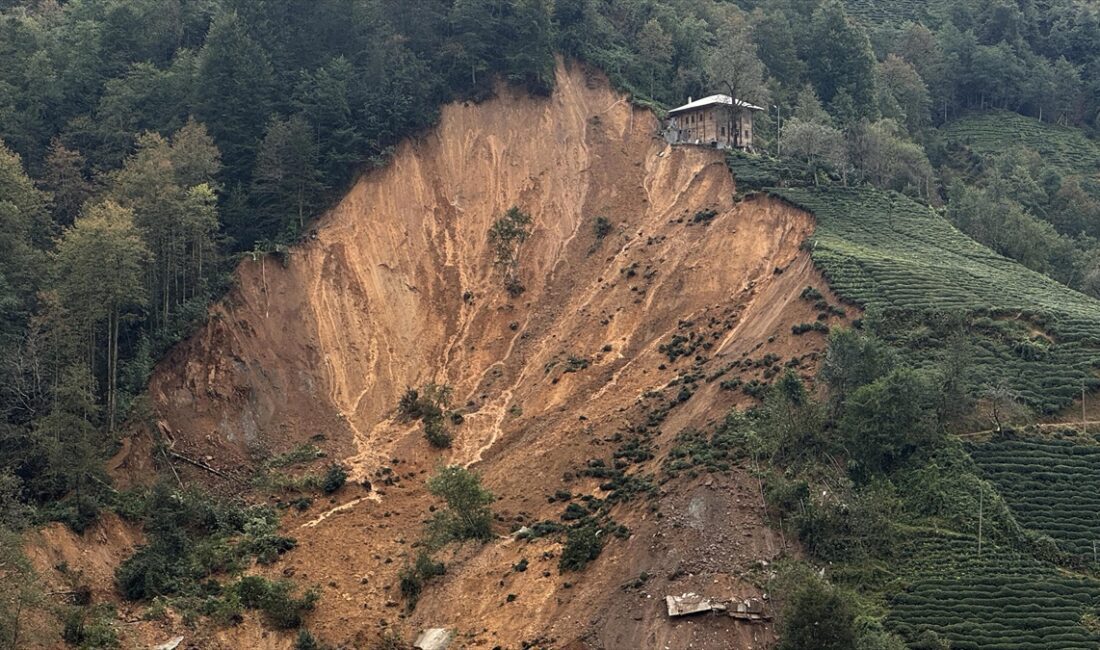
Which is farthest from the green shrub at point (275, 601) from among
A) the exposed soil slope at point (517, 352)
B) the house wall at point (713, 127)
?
the house wall at point (713, 127)

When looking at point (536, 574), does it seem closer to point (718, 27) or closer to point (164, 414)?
point (164, 414)

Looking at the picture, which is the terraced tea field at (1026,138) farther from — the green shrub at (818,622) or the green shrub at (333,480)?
the green shrub at (818,622)

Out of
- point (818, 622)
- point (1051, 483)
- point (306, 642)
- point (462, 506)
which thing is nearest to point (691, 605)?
point (818, 622)

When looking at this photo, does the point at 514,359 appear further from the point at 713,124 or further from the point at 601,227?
the point at 713,124

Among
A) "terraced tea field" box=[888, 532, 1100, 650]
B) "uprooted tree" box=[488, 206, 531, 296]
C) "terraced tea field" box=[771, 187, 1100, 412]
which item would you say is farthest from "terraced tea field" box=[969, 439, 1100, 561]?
"uprooted tree" box=[488, 206, 531, 296]

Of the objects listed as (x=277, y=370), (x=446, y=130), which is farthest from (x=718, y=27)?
(x=277, y=370)

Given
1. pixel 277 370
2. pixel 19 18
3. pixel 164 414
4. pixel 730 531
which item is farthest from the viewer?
pixel 19 18

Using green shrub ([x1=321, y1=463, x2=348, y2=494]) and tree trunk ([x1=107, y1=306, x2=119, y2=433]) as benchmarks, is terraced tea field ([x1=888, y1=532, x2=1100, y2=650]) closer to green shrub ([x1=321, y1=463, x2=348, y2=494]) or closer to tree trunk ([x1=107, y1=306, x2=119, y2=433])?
green shrub ([x1=321, y1=463, x2=348, y2=494])
